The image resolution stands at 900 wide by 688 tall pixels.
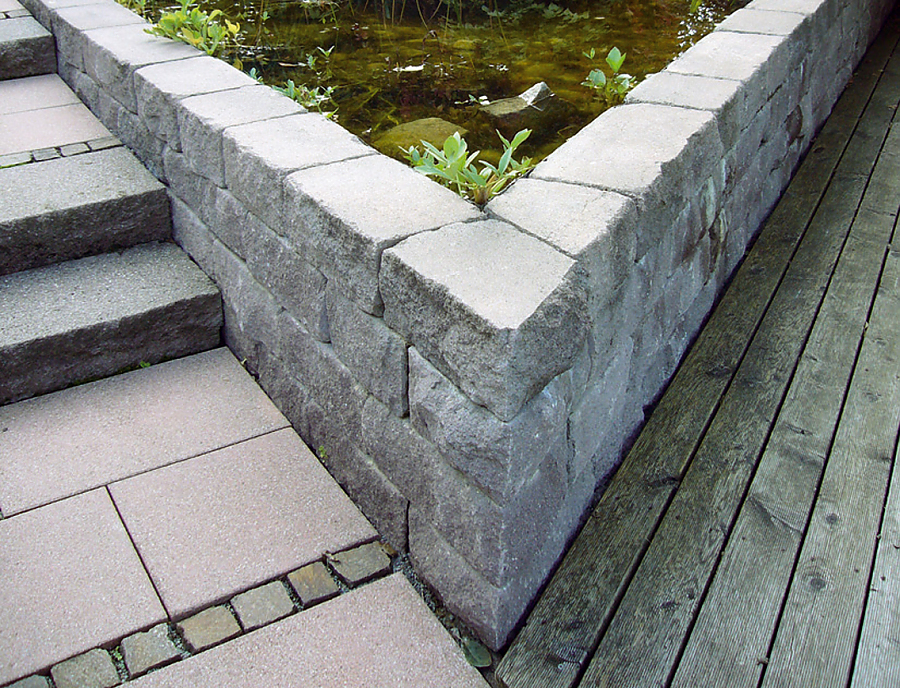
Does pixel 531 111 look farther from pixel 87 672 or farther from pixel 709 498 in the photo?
pixel 87 672

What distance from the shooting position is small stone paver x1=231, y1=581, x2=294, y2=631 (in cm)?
178

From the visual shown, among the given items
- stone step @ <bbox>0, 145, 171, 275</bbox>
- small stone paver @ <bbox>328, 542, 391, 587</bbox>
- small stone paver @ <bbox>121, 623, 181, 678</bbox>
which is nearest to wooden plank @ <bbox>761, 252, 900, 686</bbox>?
small stone paver @ <bbox>328, 542, 391, 587</bbox>

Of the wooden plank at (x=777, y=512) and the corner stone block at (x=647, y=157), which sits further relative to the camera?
the corner stone block at (x=647, y=157)

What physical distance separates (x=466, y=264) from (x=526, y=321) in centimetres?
26

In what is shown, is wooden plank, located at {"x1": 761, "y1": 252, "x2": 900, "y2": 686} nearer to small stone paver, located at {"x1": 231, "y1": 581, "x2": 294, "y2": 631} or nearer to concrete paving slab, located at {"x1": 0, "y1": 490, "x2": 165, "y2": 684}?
small stone paver, located at {"x1": 231, "y1": 581, "x2": 294, "y2": 631}

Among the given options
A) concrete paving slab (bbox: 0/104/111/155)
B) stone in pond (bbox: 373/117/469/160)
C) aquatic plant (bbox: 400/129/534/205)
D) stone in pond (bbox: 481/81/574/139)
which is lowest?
concrete paving slab (bbox: 0/104/111/155)

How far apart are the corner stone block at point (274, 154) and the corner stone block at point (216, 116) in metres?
0.06

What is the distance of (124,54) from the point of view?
119 inches

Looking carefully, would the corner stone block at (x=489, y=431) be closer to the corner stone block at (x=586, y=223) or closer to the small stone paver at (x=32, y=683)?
the corner stone block at (x=586, y=223)

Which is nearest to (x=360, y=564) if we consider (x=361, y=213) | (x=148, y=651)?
(x=148, y=651)

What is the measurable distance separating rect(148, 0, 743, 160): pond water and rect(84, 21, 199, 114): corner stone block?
0.50 meters

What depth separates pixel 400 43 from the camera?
3.91 m

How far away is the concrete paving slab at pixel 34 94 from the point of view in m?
3.52

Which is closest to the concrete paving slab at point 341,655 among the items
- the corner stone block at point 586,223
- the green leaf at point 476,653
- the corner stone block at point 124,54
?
the green leaf at point 476,653
